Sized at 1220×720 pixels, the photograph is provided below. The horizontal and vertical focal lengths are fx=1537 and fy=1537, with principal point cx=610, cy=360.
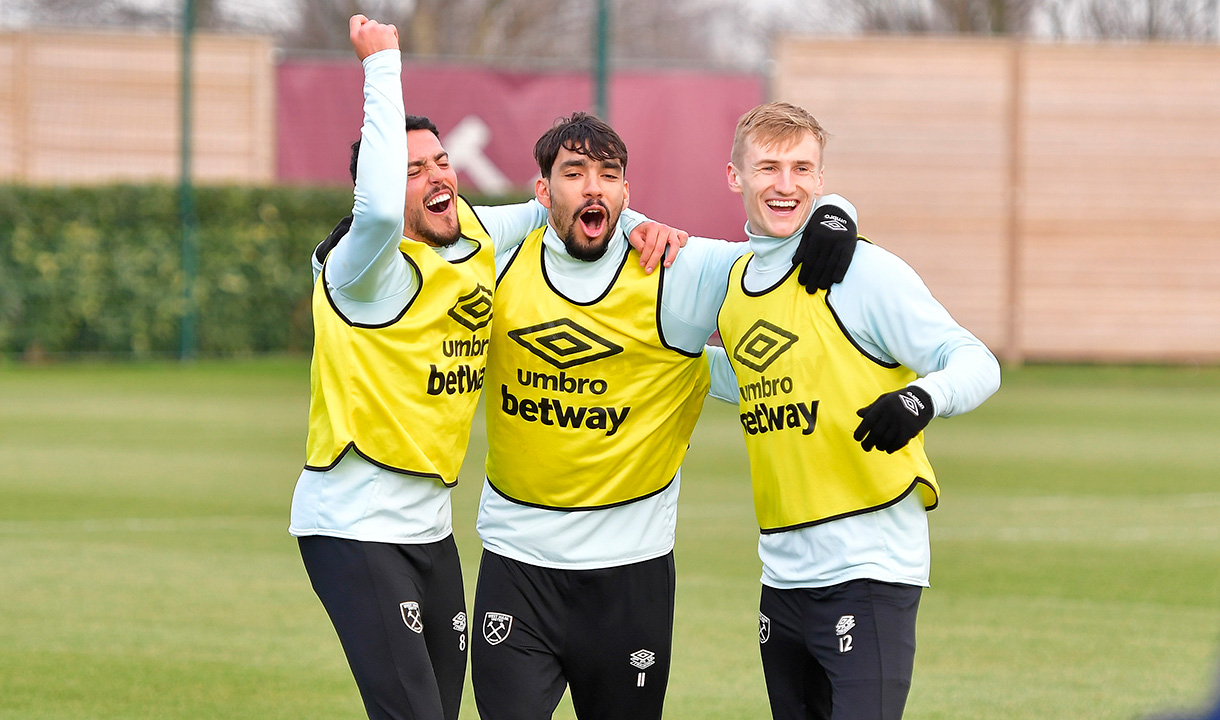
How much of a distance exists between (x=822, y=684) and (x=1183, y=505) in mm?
9565

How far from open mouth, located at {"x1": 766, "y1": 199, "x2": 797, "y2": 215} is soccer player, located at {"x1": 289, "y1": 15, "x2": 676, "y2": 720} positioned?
0.48 meters

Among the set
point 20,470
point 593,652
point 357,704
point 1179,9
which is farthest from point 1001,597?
point 1179,9

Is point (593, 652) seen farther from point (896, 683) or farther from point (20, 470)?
point (20, 470)

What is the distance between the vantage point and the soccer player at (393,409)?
14.7ft

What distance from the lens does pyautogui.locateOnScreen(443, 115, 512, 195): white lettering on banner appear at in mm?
26641

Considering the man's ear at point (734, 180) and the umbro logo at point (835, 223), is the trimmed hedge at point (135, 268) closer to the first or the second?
the man's ear at point (734, 180)

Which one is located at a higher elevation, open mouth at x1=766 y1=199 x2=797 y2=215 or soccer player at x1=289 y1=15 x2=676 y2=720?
open mouth at x1=766 y1=199 x2=797 y2=215

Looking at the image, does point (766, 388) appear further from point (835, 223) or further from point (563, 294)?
point (563, 294)

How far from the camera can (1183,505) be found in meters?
13.0

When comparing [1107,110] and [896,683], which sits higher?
[1107,110]

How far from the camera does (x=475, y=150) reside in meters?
26.7

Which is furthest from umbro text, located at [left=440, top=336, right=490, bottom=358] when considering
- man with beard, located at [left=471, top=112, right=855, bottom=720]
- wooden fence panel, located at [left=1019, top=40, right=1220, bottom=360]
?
wooden fence panel, located at [left=1019, top=40, right=1220, bottom=360]

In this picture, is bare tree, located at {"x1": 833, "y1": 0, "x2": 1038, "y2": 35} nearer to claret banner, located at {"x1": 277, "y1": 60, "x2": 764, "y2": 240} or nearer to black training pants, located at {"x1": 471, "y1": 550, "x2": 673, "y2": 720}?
claret banner, located at {"x1": 277, "y1": 60, "x2": 764, "y2": 240}

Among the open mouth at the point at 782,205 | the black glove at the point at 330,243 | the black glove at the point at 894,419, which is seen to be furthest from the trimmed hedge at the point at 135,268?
the black glove at the point at 894,419
